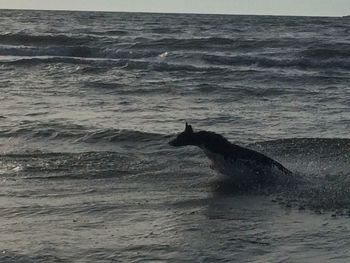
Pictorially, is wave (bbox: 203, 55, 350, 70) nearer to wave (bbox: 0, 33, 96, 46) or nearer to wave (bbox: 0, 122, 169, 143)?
wave (bbox: 0, 33, 96, 46)

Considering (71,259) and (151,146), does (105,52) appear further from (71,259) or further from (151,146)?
(71,259)

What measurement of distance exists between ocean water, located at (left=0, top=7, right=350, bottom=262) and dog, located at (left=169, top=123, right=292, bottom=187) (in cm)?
27

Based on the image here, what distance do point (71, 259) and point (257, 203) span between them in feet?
8.43

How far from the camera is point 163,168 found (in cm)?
892

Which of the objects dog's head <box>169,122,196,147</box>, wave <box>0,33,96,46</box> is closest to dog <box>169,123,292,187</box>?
dog's head <box>169,122,196,147</box>

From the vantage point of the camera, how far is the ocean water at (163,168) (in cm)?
546

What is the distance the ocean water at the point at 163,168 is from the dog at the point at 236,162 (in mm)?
268

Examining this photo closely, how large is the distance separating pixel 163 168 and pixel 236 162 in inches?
47.4

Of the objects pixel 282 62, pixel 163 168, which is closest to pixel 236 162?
pixel 163 168

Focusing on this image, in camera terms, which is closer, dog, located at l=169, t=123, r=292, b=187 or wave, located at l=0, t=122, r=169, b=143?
dog, located at l=169, t=123, r=292, b=187

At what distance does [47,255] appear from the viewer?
5.16 m

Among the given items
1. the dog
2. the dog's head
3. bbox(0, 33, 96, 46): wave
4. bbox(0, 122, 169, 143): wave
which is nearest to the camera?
the dog

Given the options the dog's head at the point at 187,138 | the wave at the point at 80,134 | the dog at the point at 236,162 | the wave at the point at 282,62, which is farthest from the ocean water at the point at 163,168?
the wave at the point at 282,62

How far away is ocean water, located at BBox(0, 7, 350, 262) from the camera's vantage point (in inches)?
215
